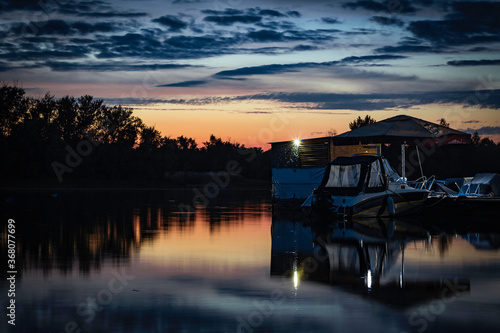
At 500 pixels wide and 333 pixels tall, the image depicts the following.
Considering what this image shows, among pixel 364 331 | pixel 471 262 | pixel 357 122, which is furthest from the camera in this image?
pixel 357 122

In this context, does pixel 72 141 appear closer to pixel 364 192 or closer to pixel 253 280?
pixel 364 192

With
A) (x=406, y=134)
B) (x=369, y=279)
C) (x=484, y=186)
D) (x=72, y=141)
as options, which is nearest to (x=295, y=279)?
(x=369, y=279)

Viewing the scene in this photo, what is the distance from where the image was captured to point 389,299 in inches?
422

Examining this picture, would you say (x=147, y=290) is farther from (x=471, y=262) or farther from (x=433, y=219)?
(x=433, y=219)

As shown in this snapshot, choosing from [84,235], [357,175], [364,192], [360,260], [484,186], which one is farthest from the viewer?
[484,186]

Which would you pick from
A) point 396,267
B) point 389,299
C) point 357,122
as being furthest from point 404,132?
point 357,122

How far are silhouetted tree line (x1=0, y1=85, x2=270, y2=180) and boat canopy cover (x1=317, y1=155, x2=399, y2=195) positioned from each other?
61.1m

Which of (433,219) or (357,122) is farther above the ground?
(357,122)

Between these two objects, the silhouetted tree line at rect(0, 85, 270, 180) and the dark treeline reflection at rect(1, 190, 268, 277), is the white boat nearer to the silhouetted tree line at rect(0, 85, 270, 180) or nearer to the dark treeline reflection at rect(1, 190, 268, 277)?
the dark treeline reflection at rect(1, 190, 268, 277)

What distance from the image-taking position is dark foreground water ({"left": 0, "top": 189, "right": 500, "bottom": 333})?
9.16 metres

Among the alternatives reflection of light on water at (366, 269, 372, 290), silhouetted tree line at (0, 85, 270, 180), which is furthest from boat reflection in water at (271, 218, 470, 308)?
silhouetted tree line at (0, 85, 270, 180)

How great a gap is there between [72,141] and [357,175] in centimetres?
7923

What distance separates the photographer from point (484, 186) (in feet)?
108

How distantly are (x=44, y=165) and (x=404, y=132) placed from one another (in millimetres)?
64168
